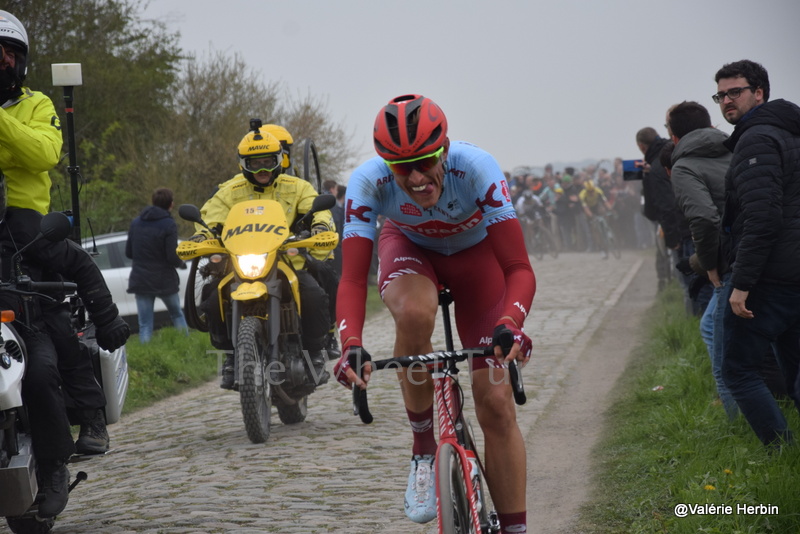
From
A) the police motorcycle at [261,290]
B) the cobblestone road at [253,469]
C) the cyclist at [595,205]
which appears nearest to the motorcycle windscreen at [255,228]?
the police motorcycle at [261,290]

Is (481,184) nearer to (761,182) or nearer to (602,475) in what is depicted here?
(761,182)

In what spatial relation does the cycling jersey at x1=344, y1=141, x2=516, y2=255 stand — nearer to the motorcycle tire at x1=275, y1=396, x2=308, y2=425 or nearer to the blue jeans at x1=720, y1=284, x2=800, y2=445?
the blue jeans at x1=720, y1=284, x2=800, y2=445

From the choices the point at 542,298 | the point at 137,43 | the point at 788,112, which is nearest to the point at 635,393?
the point at 788,112

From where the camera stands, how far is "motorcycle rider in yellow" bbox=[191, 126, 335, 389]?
8.48m

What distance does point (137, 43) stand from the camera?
28953 mm

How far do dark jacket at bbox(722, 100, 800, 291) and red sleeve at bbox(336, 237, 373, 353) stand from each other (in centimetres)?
222

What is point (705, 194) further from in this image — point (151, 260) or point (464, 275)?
point (151, 260)

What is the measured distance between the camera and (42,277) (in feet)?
18.1

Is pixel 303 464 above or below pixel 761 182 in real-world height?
below

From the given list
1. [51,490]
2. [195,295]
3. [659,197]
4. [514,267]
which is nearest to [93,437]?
[51,490]

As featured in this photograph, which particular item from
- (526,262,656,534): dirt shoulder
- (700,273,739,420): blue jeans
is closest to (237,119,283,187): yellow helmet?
(526,262,656,534): dirt shoulder

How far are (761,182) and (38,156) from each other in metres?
3.62

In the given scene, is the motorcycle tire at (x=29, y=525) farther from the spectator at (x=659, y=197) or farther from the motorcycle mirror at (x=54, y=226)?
the spectator at (x=659, y=197)

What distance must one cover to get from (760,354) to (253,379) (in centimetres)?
355
